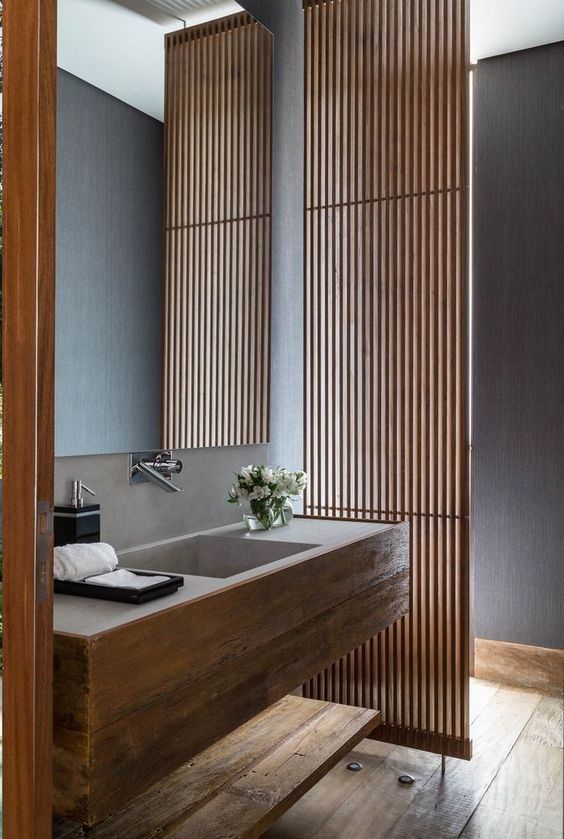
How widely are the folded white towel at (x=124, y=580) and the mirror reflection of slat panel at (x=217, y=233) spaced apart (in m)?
0.81

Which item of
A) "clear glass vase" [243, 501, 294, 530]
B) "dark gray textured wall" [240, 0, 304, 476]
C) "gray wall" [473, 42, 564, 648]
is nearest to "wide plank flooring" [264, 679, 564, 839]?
"gray wall" [473, 42, 564, 648]

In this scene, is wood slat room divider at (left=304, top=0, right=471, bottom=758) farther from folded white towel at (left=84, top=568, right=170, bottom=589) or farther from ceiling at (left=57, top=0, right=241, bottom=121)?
folded white towel at (left=84, top=568, right=170, bottom=589)

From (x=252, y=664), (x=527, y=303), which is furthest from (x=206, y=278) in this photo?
(x=527, y=303)

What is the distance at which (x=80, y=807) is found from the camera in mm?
1359

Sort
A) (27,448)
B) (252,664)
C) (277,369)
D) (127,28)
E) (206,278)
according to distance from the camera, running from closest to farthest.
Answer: (27,448) → (252,664) → (127,28) → (206,278) → (277,369)

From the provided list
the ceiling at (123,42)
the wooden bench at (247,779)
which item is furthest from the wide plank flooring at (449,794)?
the ceiling at (123,42)

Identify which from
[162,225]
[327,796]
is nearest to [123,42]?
[162,225]

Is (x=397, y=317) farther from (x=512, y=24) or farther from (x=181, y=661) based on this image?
(x=181, y=661)

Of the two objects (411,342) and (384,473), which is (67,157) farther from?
(384,473)

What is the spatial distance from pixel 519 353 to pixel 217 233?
1596 mm

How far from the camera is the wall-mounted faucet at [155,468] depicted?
7.51 ft

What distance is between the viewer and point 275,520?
2.69 metres

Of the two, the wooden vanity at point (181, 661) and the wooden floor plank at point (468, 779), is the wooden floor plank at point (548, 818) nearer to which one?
the wooden floor plank at point (468, 779)

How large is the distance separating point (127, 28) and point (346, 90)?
1.00 metres
